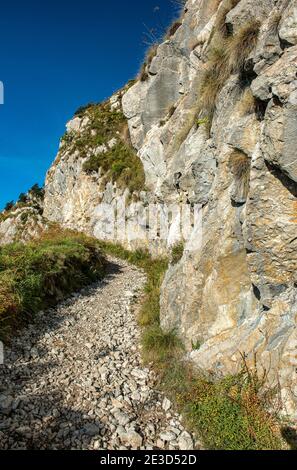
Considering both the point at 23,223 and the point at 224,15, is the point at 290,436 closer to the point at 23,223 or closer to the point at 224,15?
the point at 224,15

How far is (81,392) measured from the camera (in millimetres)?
7531

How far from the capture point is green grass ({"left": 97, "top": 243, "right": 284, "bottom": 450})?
566cm

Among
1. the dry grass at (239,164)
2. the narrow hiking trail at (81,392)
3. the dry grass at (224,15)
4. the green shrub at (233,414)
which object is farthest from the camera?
the dry grass at (224,15)

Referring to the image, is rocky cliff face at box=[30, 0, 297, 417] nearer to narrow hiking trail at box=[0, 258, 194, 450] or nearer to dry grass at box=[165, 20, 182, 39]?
narrow hiking trail at box=[0, 258, 194, 450]

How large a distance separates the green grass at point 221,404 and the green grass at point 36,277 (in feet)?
15.8

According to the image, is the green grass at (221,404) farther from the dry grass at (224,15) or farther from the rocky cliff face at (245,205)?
the dry grass at (224,15)

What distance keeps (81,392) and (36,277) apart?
6.48 m

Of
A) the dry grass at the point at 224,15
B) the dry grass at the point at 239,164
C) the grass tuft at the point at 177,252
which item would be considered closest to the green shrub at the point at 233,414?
the dry grass at the point at 239,164

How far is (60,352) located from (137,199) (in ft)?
59.7

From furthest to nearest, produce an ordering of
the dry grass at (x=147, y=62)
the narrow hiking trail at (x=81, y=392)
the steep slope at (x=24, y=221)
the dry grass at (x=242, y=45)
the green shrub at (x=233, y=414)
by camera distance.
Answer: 1. the steep slope at (x=24, y=221)
2. the dry grass at (x=147, y=62)
3. the dry grass at (x=242, y=45)
4. the narrow hiking trail at (x=81, y=392)
5. the green shrub at (x=233, y=414)

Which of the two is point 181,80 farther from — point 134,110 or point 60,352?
point 60,352

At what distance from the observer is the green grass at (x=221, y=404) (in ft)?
18.6

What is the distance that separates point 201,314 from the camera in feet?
29.1
